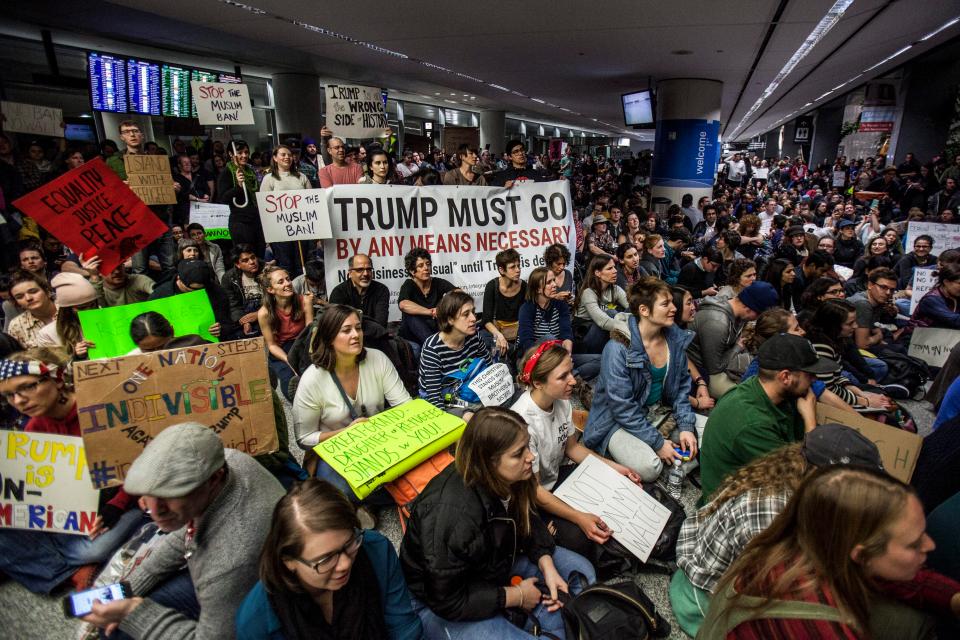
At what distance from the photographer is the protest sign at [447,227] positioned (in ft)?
17.8

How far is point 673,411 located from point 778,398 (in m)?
A: 1.18

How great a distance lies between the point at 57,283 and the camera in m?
3.72

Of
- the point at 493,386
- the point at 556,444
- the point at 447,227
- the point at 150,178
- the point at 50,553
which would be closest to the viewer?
the point at 50,553

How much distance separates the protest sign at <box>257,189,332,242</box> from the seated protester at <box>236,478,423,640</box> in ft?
13.1

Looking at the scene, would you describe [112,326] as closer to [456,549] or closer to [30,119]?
[456,549]

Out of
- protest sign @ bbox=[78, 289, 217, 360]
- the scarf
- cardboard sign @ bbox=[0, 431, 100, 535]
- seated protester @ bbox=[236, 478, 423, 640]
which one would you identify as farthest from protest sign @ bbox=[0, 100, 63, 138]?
the scarf

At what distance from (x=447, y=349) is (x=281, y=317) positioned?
1784 mm

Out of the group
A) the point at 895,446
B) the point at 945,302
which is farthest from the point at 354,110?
the point at 945,302

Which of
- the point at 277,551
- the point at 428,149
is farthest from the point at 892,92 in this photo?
the point at 277,551

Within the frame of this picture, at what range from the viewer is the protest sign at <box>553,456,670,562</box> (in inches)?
112

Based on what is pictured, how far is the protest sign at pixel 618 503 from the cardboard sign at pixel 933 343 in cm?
416

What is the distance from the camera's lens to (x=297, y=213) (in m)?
5.23

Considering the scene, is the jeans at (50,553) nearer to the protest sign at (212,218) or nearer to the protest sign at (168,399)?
the protest sign at (168,399)

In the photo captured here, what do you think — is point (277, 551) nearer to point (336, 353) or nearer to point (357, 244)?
point (336, 353)
